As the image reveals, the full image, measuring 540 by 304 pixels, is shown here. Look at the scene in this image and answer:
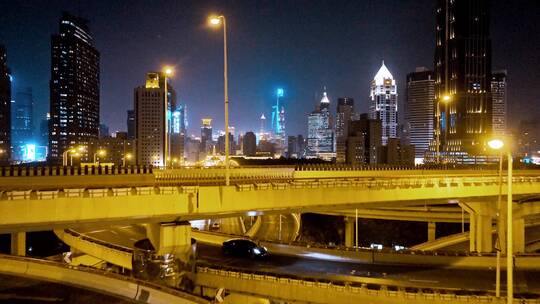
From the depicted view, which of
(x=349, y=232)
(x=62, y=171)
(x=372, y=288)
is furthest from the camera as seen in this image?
(x=349, y=232)

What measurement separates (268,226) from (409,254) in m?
29.4

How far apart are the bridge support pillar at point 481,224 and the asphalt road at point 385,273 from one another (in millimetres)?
11763

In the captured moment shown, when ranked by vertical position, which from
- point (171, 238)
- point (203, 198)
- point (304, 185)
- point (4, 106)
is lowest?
point (171, 238)

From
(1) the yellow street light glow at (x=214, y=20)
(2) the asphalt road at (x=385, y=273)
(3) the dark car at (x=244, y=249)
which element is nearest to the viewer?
(1) the yellow street light glow at (x=214, y=20)

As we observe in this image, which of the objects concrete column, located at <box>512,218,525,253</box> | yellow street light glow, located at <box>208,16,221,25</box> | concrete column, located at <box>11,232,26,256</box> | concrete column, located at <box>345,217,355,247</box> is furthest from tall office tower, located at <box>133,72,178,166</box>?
yellow street light glow, located at <box>208,16,221,25</box>

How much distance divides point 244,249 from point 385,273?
1004 cm

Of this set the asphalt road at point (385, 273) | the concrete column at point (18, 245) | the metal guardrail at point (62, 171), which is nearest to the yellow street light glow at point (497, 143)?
the asphalt road at point (385, 273)

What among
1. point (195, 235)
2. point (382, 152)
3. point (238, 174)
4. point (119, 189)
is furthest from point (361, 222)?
point (382, 152)

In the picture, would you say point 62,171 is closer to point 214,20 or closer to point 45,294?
point 45,294

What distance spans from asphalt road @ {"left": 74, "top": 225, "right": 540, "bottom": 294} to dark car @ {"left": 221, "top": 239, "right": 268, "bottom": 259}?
0.59 meters

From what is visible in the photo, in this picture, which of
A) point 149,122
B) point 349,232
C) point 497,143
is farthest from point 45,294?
point 149,122

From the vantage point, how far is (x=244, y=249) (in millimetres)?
32875

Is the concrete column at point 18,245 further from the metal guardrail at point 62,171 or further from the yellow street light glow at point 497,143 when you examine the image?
the yellow street light glow at point 497,143

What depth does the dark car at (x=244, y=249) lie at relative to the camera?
32.5 metres
